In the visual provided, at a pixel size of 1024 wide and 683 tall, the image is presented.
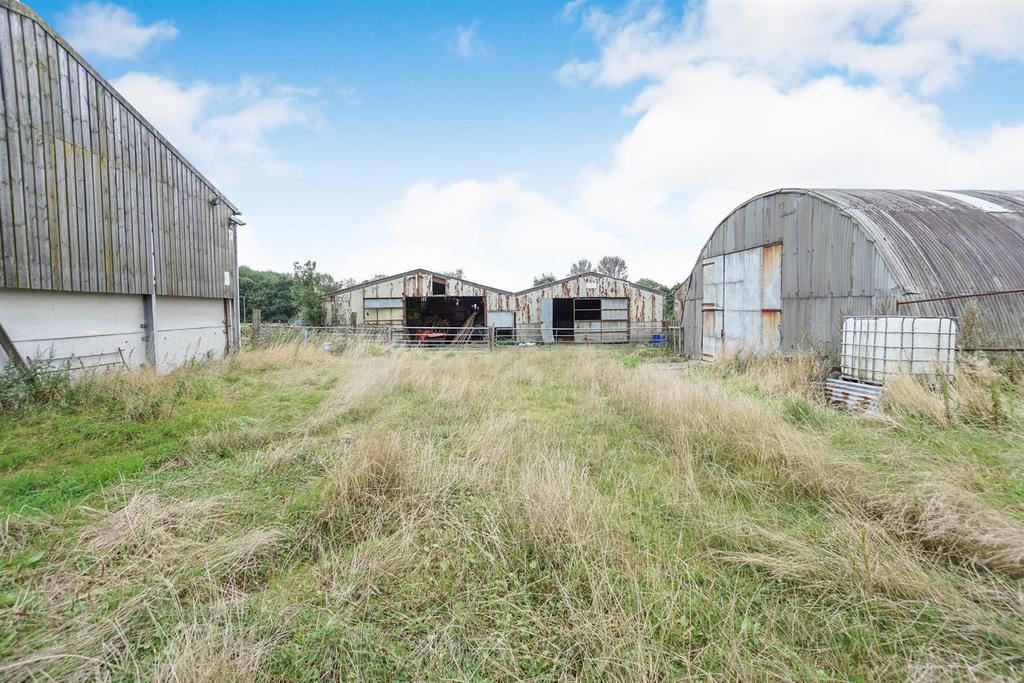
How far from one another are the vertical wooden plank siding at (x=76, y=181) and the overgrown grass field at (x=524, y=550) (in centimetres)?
388

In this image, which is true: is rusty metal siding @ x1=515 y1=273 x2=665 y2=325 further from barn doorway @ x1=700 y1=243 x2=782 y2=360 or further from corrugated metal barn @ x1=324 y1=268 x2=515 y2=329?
barn doorway @ x1=700 y1=243 x2=782 y2=360

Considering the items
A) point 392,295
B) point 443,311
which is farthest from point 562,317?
point 392,295

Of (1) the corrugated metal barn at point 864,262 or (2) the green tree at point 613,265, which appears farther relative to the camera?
(2) the green tree at point 613,265

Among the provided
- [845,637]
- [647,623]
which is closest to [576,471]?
[647,623]

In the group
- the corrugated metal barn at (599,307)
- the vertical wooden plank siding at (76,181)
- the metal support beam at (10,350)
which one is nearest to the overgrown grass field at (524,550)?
the metal support beam at (10,350)

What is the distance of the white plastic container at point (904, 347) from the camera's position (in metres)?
6.12

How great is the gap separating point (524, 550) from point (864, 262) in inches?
358

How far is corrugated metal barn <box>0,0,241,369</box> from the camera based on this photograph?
693cm

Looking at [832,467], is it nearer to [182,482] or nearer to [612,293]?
[182,482]

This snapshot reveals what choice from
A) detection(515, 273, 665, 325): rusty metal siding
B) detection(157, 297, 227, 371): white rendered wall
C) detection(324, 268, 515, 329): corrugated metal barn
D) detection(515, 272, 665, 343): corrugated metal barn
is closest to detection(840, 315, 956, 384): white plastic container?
detection(157, 297, 227, 371): white rendered wall

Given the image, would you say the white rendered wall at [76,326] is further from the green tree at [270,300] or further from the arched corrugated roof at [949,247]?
the green tree at [270,300]

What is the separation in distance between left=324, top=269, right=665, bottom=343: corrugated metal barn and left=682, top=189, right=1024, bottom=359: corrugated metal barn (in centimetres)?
1130

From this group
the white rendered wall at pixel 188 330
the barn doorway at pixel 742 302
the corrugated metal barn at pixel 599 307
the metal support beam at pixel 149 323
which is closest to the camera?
the metal support beam at pixel 149 323

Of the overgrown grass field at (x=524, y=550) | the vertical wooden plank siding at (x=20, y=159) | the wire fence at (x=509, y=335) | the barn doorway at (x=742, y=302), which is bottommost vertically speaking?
the overgrown grass field at (x=524, y=550)
